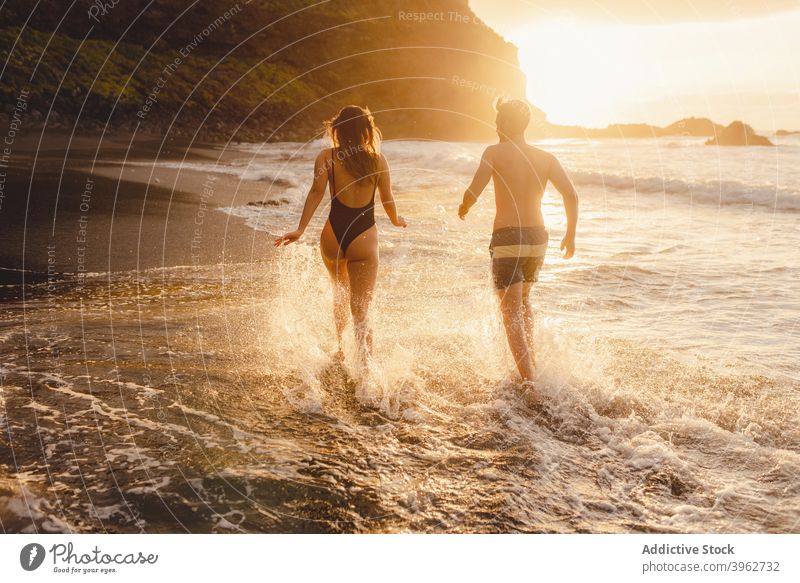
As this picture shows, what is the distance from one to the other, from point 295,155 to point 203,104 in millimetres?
18993

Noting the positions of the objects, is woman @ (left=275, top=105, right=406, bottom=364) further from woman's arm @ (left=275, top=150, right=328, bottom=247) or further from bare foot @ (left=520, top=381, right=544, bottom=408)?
bare foot @ (left=520, top=381, right=544, bottom=408)

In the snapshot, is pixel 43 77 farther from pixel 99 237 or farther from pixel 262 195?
pixel 99 237

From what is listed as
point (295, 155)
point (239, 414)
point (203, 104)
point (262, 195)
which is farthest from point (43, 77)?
point (239, 414)

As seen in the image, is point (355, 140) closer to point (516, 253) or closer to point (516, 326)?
point (516, 253)

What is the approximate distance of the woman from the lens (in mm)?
5441

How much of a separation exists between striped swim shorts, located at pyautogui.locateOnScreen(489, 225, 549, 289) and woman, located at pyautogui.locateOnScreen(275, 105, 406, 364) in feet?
3.32

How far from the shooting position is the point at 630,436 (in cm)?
471

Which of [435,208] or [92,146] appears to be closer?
[435,208]

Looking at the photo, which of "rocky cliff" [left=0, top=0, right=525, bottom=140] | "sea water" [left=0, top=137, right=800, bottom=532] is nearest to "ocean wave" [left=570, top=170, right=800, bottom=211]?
"sea water" [left=0, top=137, right=800, bottom=532]

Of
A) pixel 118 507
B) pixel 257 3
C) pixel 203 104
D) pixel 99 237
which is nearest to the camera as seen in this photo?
pixel 118 507

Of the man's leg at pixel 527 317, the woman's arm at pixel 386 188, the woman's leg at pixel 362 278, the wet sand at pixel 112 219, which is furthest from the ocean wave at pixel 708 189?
the woman's leg at pixel 362 278

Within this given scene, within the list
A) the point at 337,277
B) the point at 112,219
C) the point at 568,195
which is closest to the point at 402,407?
the point at 337,277

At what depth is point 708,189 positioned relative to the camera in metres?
20.8

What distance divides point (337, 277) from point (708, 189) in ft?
61.3
